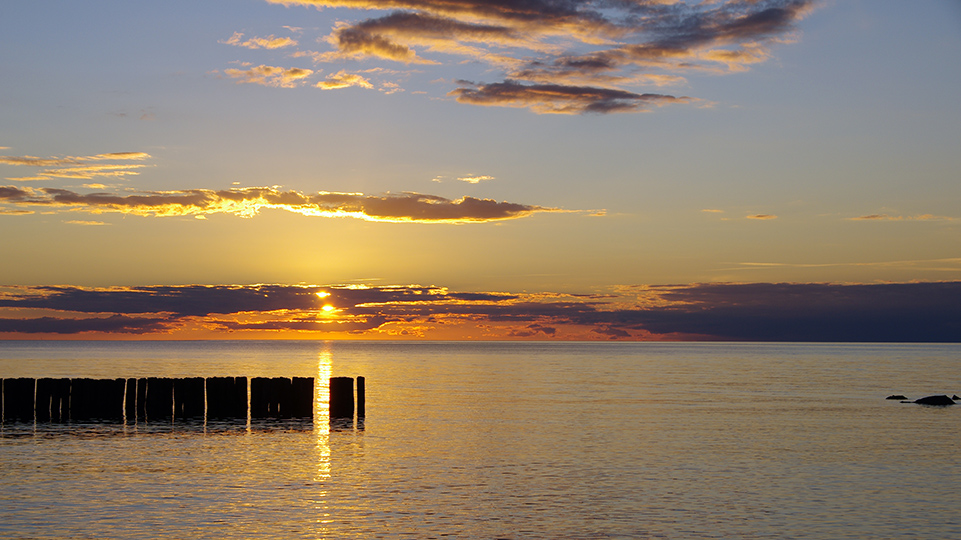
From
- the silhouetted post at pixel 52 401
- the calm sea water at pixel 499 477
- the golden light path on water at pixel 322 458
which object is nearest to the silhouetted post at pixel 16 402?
the silhouetted post at pixel 52 401

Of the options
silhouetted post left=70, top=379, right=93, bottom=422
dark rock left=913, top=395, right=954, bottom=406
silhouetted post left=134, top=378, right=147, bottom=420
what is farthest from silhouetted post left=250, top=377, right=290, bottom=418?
dark rock left=913, top=395, right=954, bottom=406

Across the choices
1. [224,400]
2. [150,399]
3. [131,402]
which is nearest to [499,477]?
[224,400]

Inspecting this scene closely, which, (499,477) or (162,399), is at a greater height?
(162,399)

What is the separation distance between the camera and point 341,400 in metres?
38.4

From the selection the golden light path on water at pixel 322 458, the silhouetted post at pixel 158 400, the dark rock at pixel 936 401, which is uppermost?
the silhouetted post at pixel 158 400

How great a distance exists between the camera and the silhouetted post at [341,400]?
38125 millimetres

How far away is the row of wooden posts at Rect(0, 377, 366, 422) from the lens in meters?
35.1

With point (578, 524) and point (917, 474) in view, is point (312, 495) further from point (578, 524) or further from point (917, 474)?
point (917, 474)

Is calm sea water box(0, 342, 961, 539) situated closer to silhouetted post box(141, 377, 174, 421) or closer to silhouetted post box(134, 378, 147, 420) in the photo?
silhouetted post box(141, 377, 174, 421)

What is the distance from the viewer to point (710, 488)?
22.3 m

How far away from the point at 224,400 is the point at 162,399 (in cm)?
264

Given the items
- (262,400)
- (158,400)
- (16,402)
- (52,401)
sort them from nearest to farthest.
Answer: (16,402) < (52,401) < (158,400) < (262,400)

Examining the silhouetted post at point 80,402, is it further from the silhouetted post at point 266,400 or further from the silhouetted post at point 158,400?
the silhouetted post at point 266,400

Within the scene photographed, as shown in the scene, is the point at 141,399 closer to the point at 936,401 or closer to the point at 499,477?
the point at 499,477
